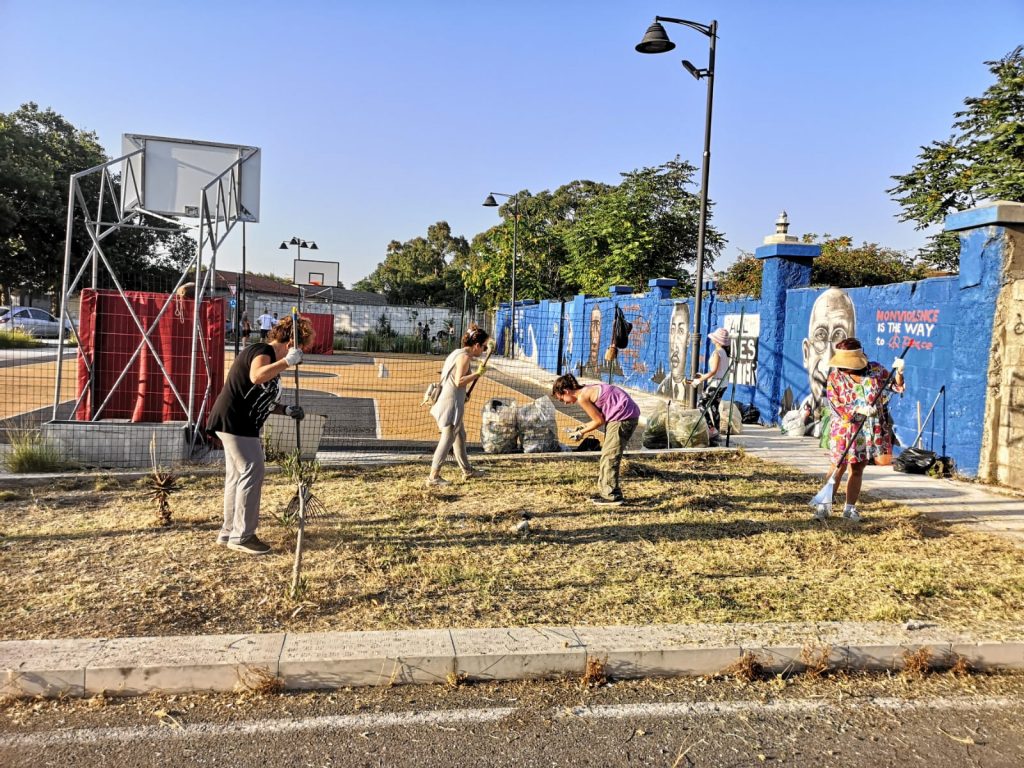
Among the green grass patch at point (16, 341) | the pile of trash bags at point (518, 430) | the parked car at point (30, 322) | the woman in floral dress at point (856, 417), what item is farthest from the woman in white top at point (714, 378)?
the parked car at point (30, 322)

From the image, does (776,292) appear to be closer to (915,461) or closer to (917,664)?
(915,461)

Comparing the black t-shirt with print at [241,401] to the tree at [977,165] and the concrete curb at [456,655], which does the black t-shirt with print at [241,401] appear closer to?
the concrete curb at [456,655]

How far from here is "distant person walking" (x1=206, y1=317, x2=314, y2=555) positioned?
4.99 meters

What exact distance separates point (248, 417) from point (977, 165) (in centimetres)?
2105

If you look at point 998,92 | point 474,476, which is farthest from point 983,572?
point 998,92

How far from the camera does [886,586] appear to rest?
486cm

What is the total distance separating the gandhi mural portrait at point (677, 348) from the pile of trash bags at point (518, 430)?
737 centimetres

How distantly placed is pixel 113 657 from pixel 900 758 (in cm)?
354

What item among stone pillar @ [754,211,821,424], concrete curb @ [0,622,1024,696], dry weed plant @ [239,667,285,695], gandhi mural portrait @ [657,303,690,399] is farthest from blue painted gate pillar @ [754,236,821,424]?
dry weed plant @ [239,667,285,695]

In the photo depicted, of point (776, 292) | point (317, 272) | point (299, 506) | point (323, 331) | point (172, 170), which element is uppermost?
point (317, 272)

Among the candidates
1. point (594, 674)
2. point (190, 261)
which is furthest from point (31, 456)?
point (594, 674)

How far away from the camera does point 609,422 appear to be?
657 centimetres

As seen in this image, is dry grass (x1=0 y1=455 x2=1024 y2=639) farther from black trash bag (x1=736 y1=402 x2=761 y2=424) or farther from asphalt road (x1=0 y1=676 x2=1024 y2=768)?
black trash bag (x1=736 y1=402 x2=761 y2=424)

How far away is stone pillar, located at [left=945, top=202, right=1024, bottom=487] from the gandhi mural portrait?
765cm
